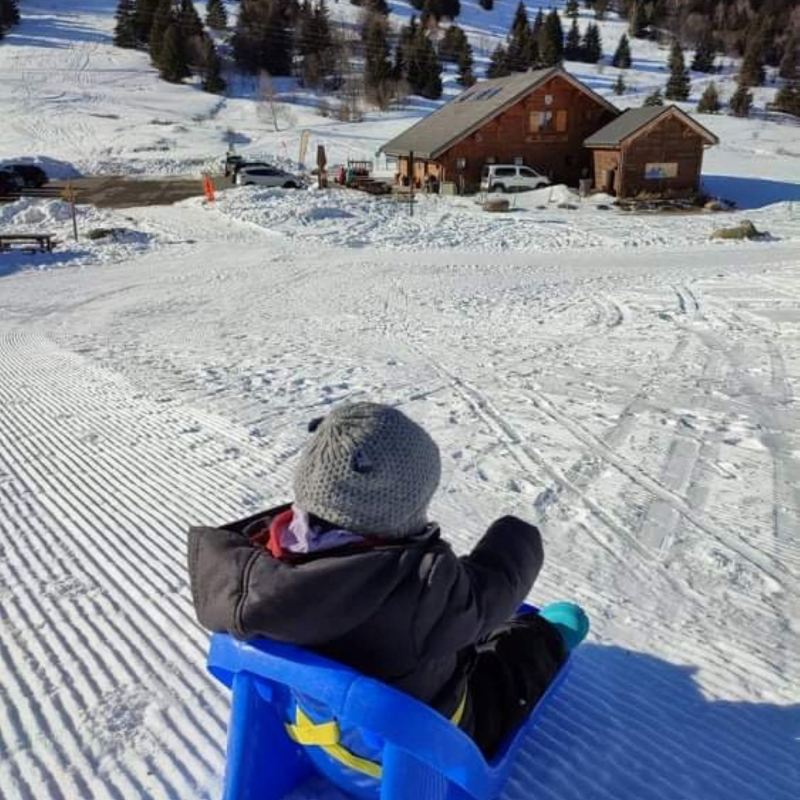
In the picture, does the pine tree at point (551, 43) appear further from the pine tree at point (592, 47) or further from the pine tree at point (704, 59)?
the pine tree at point (704, 59)

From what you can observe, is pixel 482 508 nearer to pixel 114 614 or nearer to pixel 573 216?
pixel 114 614

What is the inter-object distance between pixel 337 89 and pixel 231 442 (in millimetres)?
70430

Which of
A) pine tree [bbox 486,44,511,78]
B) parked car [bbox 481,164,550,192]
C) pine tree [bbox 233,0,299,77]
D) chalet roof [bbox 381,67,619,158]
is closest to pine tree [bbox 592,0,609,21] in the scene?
pine tree [bbox 486,44,511,78]

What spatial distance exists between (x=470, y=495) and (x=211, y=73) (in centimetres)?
7069

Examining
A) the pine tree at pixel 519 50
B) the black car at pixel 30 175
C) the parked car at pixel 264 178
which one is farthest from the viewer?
the pine tree at pixel 519 50

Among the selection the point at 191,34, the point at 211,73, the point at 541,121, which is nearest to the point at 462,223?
the point at 541,121

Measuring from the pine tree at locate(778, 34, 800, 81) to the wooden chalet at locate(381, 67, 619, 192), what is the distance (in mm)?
54582

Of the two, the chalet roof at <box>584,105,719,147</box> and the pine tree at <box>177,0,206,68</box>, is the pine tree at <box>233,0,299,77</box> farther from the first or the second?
the chalet roof at <box>584,105,719,147</box>

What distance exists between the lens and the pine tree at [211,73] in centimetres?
6581

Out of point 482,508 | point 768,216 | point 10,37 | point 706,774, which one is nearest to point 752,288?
point 482,508

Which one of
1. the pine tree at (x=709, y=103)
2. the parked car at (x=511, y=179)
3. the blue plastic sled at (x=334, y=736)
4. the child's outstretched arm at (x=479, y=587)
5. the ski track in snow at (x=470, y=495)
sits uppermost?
the pine tree at (x=709, y=103)

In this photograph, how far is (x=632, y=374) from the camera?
722cm

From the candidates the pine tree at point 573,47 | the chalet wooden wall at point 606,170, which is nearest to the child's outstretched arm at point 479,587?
the chalet wooden wall at point 606,170

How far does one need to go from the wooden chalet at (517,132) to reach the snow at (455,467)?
56.0 ft
